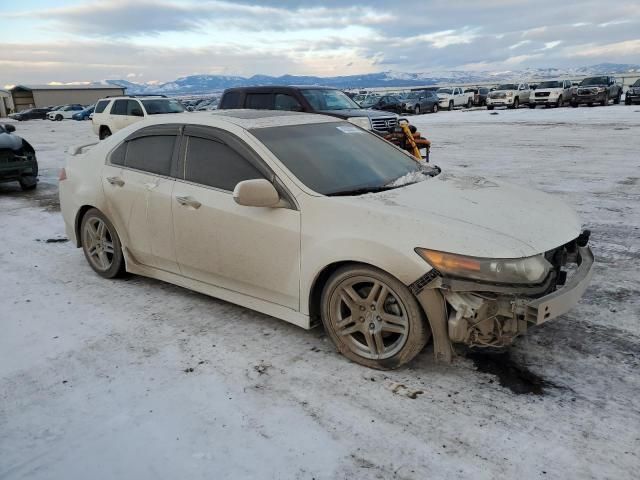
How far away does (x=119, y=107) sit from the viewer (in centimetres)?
1817

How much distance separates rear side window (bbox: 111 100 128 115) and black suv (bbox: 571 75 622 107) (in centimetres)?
2439

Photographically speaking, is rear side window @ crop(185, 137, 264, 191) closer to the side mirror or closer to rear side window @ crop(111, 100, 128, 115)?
the side mirror

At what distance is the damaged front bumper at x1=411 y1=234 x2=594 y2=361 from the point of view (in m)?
2.88

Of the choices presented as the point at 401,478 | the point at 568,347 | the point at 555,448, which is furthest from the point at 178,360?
the point at 568,347

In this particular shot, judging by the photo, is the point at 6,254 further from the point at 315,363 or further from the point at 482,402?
the point at 482,402

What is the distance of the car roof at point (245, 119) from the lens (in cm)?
406

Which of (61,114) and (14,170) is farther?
(61,114)

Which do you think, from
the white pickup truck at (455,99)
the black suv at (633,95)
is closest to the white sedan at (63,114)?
the white pickup truck at (455,99)

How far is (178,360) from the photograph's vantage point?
3494 mm

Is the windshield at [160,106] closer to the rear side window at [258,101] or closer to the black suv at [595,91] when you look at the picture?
the rear side window at [258,101]

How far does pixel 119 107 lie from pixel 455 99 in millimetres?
26121

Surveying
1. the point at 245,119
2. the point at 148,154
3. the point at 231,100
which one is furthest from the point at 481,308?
the point at 231,100

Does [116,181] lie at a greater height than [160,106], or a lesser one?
lesser

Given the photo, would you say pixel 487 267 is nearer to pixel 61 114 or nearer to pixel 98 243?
pixel 98 243
